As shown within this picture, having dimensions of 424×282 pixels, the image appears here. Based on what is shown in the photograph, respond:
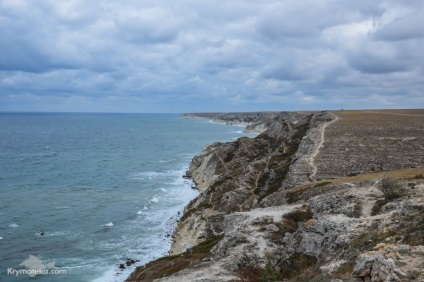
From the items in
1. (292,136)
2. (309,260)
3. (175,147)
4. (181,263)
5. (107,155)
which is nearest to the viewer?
(309,260)

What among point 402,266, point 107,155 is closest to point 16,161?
point 107,155

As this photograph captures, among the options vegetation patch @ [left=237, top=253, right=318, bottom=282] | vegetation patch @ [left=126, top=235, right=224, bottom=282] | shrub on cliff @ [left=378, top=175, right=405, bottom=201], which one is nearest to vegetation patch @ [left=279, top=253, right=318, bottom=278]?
vegetation patch @ [left=237, top=253, right=318, bottom=282]

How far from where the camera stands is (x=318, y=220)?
27.8 meters

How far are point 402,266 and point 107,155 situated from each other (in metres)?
142

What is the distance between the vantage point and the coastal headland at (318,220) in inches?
709

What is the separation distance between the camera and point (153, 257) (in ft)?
160

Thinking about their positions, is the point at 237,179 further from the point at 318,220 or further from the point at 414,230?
the point at 414,230

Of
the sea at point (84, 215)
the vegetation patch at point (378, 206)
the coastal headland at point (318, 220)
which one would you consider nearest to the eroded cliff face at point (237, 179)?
the coastal headland at point (318, 220)

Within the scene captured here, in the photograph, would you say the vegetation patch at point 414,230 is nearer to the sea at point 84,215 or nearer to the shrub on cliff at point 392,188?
the shrub on cliff at point 392,188

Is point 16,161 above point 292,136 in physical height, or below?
below

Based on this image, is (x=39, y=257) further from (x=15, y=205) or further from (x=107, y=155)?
(x=107, y=155)

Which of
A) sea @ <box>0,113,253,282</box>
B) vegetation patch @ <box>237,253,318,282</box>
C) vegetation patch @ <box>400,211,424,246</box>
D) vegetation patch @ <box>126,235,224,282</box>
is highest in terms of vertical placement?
vegetation patch @ <box>400,211,424,246</box>

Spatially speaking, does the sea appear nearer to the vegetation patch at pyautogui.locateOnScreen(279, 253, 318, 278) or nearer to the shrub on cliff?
the vegetation patch at pyautogui.locateOnScreen(279, 253, 318, 278)

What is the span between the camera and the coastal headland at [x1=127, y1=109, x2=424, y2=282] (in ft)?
59.1
